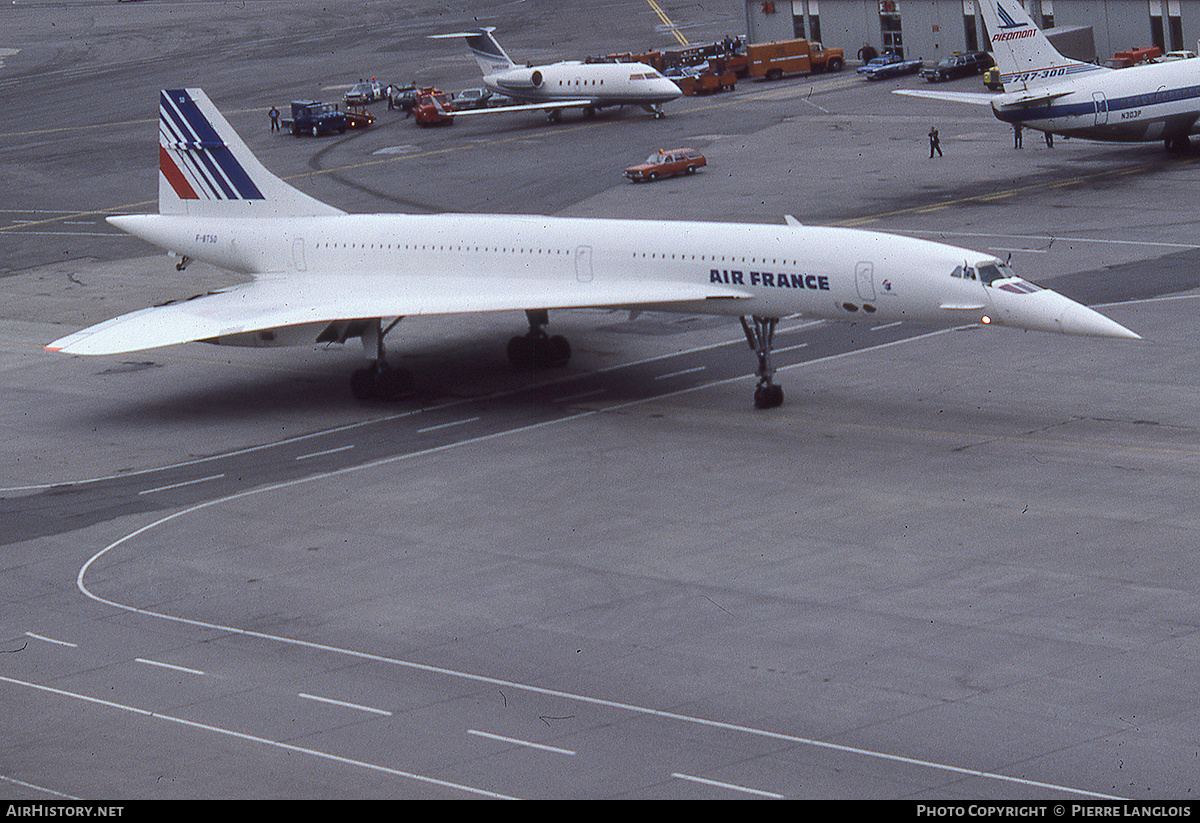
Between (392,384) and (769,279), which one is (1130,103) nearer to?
(769,279)

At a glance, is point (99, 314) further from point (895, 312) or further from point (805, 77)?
point (805, 77)

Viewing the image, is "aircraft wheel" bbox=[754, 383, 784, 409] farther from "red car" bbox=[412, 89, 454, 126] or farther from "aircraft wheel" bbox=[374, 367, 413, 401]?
"red car" bbox=[412, 89, 454, 126]

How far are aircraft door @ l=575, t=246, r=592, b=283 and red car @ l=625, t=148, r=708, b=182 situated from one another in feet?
123

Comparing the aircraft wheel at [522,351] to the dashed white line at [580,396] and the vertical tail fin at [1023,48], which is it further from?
the vertical tail fin at [1023,48]

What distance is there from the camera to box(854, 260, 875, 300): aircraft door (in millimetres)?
42188

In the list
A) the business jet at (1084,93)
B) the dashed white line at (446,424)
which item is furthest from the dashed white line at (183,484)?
the business jet at (1084,93)

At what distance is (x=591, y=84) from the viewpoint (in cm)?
10538

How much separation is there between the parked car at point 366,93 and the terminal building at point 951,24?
30365mm

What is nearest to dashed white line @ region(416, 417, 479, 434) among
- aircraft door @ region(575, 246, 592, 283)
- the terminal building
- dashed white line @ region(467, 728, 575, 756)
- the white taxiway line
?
aircraft door @ region(575, 246, 592, 283)

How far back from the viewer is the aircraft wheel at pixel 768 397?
44.7m

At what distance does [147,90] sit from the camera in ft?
437

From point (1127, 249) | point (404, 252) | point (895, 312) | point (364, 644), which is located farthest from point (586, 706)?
point (1127, 249)

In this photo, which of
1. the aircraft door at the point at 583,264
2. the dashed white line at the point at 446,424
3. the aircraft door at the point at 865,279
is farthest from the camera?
the aircraft door at the point at 583,264

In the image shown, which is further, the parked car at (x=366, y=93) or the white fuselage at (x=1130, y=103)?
the parked car at (x=366, y=93)
